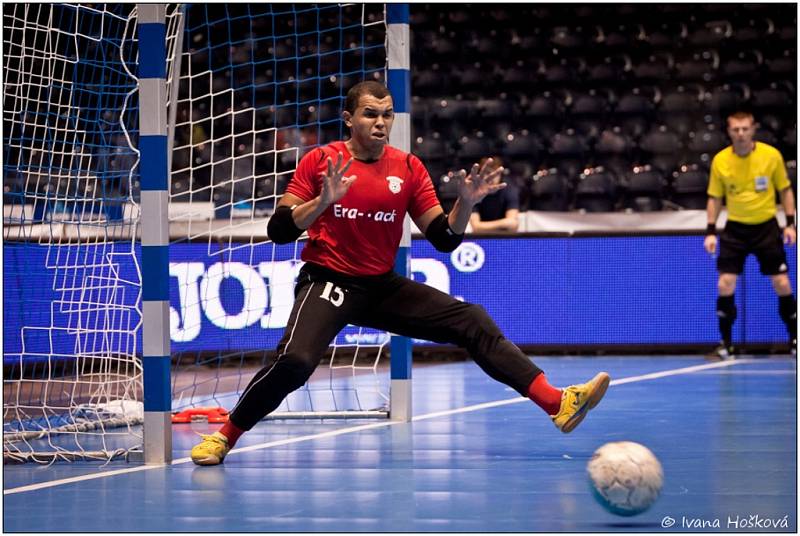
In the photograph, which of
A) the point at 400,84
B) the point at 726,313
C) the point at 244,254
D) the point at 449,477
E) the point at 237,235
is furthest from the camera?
the point at 237,235

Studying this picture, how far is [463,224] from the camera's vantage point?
20.8 feet

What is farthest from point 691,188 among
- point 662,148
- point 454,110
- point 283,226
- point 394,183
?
point 283,226

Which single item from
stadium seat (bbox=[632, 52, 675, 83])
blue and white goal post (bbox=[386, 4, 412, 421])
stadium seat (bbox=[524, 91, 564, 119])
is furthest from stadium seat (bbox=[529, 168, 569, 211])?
blue and white goal post (bbox=[386, 4, 412, 421])

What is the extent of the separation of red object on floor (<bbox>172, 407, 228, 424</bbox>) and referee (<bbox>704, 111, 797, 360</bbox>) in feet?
18.6

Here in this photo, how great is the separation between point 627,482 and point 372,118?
2551 mm

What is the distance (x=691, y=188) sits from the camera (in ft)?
51.9

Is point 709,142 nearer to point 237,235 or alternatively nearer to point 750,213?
point 750,213

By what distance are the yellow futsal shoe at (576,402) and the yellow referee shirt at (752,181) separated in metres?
6.43

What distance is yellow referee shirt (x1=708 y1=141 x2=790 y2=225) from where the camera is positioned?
12.1 metres

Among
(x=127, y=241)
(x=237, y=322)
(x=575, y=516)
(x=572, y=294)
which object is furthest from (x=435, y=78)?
(x=575, y=516)

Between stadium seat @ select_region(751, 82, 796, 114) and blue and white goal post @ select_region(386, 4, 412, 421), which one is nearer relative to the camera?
blue and white goal post @ select_region(386, 4, 412, 421)

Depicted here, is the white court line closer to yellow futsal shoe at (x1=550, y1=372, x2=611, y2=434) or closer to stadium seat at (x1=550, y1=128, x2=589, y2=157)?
yellow futsal shoe at (x1=550, y1=372, x2=611, y2=434)

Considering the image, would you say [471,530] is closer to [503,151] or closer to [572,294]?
[572,294]

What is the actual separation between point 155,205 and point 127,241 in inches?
161
